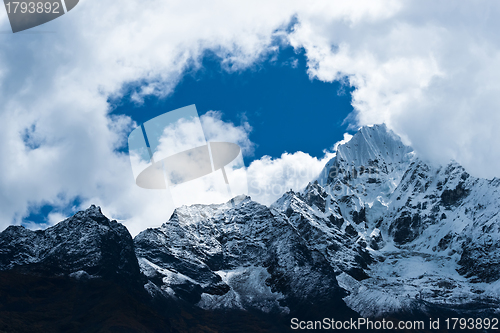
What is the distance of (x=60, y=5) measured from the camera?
45094mm

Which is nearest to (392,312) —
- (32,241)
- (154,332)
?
(154,332)

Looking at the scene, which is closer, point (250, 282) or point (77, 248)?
point (77, 248)

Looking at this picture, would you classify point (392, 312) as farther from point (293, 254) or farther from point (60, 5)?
point (60, 5)

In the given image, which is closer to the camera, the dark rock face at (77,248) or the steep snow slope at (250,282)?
the dark rock face at (77,248)

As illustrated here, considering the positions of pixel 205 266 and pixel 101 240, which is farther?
pixel 205 266

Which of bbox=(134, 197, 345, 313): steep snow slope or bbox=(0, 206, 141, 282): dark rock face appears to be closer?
bbox=(0, 206, 141, 282): dark rock face

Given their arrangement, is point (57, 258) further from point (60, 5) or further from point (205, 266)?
point (60, 5)

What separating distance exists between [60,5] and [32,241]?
149349mm

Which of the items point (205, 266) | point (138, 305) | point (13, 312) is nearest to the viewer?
point (13, 312)

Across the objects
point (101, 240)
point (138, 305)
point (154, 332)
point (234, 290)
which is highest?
point (101, 240)

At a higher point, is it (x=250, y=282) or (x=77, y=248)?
(x=77, y=248)

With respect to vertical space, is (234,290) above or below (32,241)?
below

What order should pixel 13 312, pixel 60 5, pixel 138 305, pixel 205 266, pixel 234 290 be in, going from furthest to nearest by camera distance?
pixel 205 266, pixel 234 290, pixel 138 305, pixel 13 312, pixel 60 5

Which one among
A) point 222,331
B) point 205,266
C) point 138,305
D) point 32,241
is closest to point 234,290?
point 205,266
